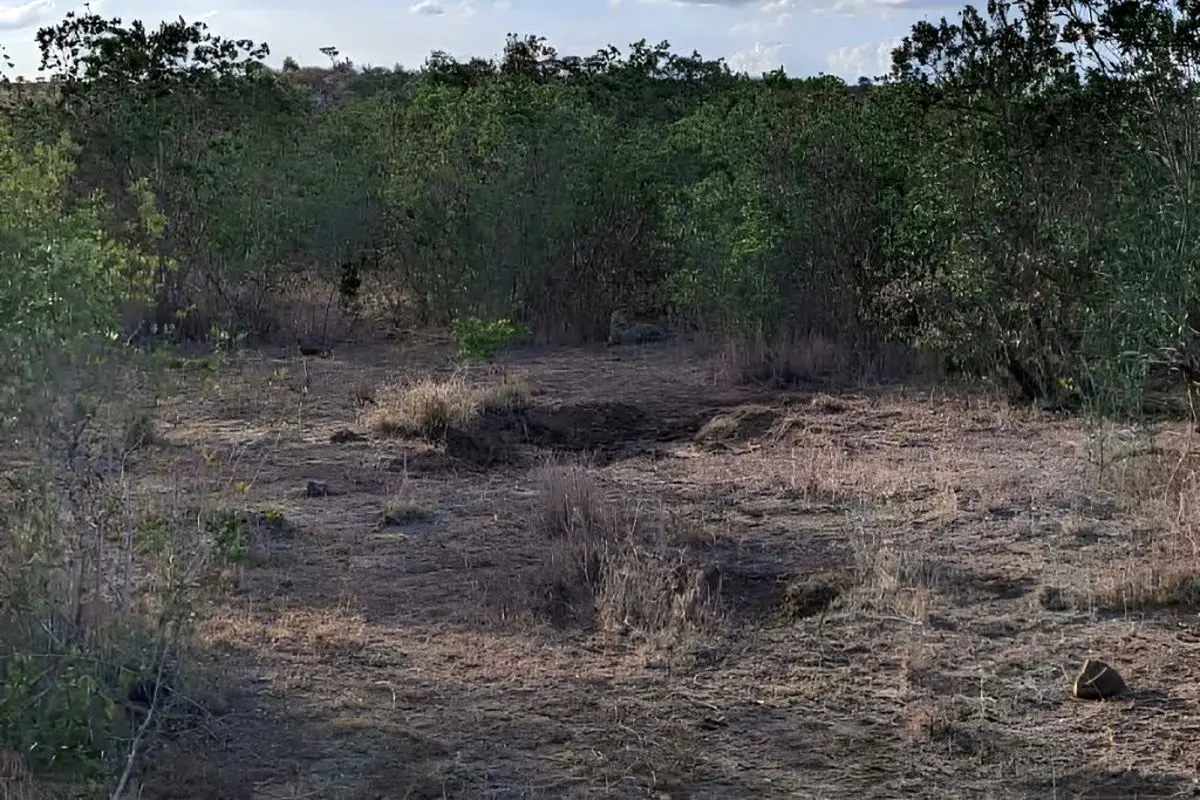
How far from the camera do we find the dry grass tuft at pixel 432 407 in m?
9.81

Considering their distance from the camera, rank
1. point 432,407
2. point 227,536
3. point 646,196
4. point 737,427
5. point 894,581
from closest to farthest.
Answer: point 227,536 < point 894,581 < point 432,407 < point 737,427 < point 646,196

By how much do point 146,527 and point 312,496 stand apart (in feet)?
9.17

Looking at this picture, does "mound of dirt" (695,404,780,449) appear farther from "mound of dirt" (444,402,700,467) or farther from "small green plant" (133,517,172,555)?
"small green plant" (133,517,172,555)

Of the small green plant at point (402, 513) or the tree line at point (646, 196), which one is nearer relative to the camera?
the small green plant at point (402, 513)

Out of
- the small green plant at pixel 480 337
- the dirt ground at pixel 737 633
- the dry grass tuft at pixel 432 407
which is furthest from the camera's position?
the small green plant at pixel 480 337

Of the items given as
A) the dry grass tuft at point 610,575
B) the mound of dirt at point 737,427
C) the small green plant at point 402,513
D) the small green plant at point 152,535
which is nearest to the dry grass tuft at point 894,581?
the dry grass tuft at point 610,575

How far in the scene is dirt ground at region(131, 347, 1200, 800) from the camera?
460 centimetres

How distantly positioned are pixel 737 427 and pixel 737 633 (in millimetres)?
4504

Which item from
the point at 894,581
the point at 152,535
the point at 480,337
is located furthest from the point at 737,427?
the point at 152,535

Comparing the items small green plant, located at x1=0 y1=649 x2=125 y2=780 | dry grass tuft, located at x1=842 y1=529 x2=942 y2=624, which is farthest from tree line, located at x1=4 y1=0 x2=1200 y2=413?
small green plant, located at x1=0 y1=649 x2=125 y2=780

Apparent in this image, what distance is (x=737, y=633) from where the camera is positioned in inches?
230

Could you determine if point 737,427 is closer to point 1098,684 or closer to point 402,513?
point 402,513

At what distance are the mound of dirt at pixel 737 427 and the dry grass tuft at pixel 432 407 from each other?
1.48 metres

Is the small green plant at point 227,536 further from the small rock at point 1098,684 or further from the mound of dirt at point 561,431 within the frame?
the small rock at point 1098,684
